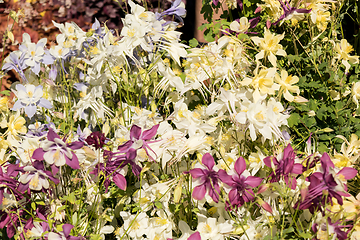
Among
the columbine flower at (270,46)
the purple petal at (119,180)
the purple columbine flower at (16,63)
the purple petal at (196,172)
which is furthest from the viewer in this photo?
the purple columbine flower at (16,63)

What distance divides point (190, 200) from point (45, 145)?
1.90 feet

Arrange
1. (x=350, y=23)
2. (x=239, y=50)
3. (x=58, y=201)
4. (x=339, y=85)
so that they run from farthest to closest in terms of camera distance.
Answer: (x=350, y=23)
(x=339, y=85)
(x=239, y=50)
(x=58, y=201)

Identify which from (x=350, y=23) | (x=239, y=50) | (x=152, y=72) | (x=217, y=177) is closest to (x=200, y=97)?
(x=152, y=72)

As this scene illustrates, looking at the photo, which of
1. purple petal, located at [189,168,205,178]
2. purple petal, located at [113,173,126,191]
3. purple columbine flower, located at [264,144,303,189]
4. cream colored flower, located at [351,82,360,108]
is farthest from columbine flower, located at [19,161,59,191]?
cream colored flower, located at [351,82,360,108]

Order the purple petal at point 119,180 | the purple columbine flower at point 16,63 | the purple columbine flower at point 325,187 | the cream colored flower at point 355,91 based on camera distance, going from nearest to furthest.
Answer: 1. the purple columbine flower at point 325,187
2. the purple petal at point 119,180
3. the cream colored flower at point 355,91
4. the purple columbine flower at point 16,63

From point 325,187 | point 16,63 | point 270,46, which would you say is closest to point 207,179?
point 325,187

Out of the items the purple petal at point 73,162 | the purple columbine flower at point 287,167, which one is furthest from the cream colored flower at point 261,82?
the purple petal at point 73,162

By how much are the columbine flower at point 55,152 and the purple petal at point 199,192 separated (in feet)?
1.32

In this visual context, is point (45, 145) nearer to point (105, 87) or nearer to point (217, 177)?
point (217, 177)

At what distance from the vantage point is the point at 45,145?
1.04 meters

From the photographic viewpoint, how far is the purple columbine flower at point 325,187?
975 millimetres

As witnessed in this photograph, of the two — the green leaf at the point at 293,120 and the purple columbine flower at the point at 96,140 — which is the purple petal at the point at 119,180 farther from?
the green leaf at the point at 293,120

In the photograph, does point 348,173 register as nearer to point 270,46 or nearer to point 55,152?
point 270,46

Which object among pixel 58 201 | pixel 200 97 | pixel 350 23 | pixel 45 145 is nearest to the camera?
pixel 45 145
